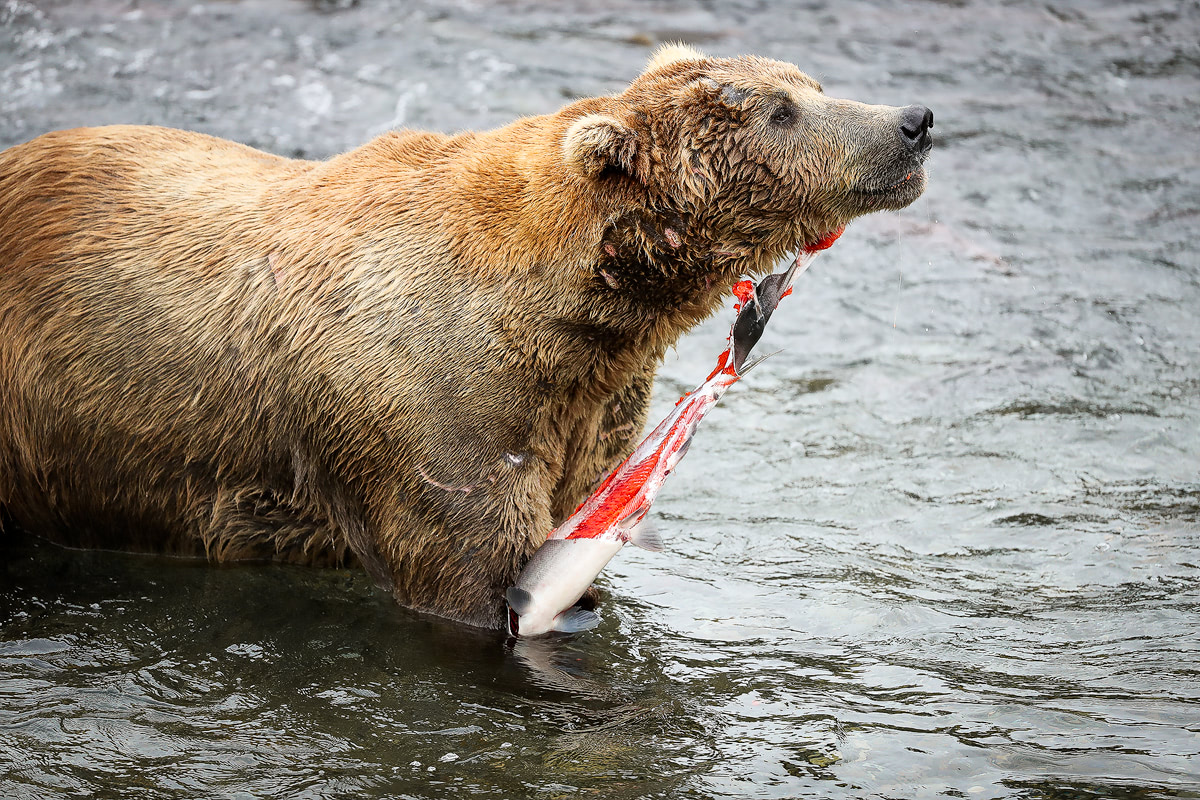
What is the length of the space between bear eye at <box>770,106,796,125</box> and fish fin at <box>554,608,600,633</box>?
224 cm

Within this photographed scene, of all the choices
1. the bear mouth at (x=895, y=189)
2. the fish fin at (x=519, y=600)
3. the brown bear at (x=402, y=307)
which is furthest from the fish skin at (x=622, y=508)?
the bear mouth at (x=895, y=189)

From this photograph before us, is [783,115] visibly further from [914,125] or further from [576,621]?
[576,621]

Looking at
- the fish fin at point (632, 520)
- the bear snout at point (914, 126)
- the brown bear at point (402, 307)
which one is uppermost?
the bear snout at point (914, 126)

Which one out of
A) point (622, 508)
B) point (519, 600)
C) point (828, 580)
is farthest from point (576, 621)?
point (828, 580)

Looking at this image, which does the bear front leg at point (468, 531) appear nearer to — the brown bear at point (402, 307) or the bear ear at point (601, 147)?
the brown bear at point (402, 307)

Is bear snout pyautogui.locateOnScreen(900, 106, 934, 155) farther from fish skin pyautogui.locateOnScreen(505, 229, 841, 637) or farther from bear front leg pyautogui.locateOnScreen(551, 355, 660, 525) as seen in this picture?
bear front leg pyautogui.locateOnScreen(551, 355, 660, 525)

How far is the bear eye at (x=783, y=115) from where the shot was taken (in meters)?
5.28

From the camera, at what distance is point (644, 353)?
5418mm

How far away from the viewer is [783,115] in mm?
5297

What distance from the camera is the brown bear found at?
5.23 m

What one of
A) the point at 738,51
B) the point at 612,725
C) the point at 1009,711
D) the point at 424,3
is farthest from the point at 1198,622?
the point at 424,3

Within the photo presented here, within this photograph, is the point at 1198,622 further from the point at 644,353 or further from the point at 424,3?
the point at 424,3

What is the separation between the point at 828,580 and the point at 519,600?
163 centimetres

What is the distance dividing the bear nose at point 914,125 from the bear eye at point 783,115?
44cm
